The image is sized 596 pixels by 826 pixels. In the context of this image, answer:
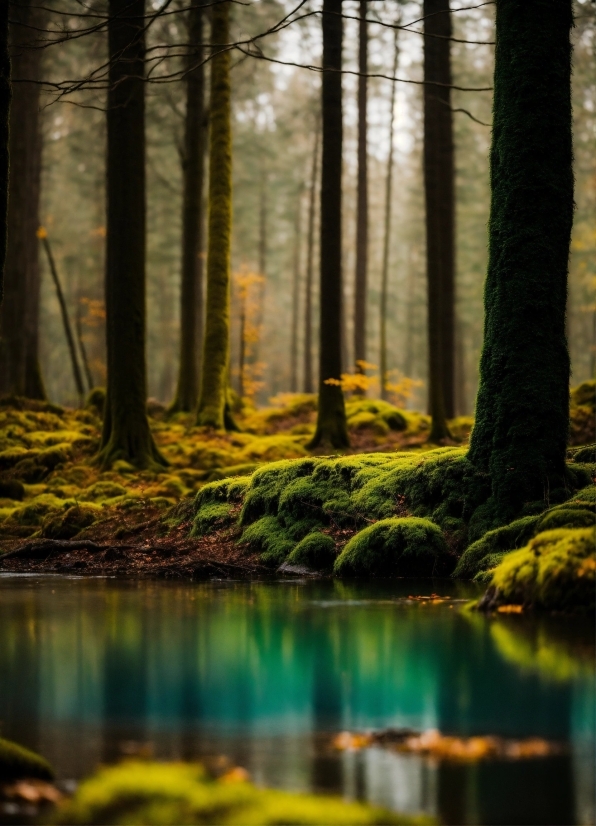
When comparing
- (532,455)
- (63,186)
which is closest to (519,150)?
(532,455)

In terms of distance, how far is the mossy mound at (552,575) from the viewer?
19.6ft

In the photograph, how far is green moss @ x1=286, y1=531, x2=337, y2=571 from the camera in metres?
9.91

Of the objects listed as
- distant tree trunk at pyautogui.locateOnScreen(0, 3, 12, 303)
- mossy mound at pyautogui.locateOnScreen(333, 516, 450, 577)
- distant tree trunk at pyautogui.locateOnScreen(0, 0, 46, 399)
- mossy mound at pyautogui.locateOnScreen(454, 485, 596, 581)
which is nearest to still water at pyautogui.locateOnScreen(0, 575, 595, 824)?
mossy mound at pyautogui.locateOnScreen(454, 485, 596, 581)

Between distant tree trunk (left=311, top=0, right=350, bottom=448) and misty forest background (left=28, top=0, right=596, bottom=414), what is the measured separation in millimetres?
8658

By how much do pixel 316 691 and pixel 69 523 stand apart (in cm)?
857

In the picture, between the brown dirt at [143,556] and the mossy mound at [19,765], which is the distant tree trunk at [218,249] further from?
the mossy mound at [19,765]

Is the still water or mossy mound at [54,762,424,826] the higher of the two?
mossy mound at [54,762,424,826]

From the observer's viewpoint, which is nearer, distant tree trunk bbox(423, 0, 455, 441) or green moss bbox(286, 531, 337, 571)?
green moss bbox(286, 531, 337, 571)

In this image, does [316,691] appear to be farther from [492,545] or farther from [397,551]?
[397,551]

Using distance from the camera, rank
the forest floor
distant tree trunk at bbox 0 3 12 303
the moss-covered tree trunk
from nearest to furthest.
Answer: distant tree trunk at bbox 0 3 12 303 < the moss-covered tree trunk < the forest floor

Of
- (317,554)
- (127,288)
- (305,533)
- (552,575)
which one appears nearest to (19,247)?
(127,288)

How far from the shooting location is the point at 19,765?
3.18 meters

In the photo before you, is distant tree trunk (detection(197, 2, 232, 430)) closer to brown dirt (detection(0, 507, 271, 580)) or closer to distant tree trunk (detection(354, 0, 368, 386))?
brown dirt (detection(0, 507, 271, 580))

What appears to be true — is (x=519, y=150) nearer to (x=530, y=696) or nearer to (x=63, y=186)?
(x=530, y=696)
